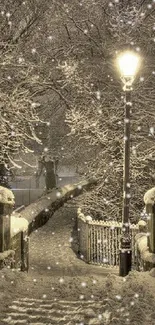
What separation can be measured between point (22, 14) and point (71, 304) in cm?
1527

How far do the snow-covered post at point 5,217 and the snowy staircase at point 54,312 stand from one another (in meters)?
2.36

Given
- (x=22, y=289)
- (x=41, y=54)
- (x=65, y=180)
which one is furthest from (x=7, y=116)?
(x=65, y=180)

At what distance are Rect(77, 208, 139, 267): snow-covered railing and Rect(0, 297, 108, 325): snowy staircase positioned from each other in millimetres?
7003

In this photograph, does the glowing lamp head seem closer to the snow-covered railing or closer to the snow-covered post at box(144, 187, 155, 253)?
the snow-covered post at box(144, 187, 155, 253)

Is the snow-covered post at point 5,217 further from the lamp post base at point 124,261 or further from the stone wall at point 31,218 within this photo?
the lamp post base at point 124,261

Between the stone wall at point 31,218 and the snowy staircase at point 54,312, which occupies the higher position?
the stone wall at point 31,218

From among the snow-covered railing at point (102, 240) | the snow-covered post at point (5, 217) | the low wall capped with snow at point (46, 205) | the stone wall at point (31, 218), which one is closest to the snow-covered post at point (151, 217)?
the snow-covered post at point (5, 217)

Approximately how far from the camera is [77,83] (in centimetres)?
1733

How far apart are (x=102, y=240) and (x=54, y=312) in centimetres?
840

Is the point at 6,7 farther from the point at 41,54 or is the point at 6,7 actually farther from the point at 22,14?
the point at 41,54

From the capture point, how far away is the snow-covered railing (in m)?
14.9

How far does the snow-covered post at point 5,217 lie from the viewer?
9727 millimetres

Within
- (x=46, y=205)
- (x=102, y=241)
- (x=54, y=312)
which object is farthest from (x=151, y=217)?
(x=46, y=205)

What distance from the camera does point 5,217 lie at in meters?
9.88
